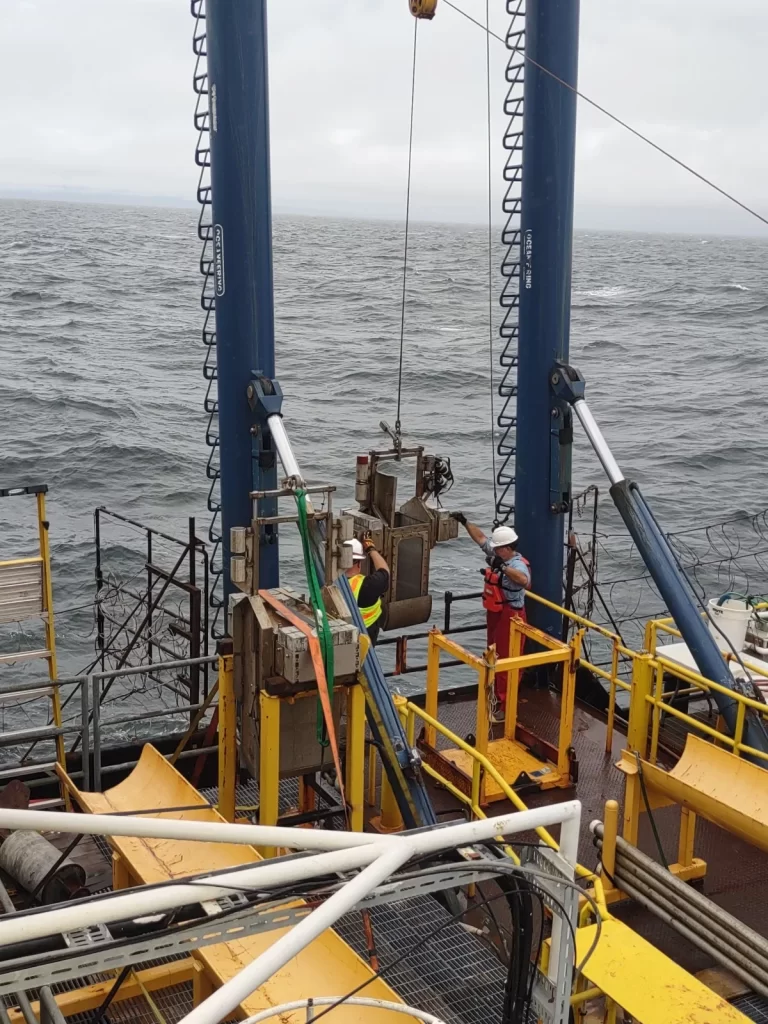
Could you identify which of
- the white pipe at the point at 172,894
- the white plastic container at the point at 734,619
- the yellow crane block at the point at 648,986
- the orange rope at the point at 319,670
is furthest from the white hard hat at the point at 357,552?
the white pipe at the point at 172,894

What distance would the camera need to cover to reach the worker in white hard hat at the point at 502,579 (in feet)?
36.2

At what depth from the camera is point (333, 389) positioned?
42344 mm

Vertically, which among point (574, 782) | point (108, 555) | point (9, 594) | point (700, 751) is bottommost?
point (108, 555)

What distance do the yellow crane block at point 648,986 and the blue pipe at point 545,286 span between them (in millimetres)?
6760

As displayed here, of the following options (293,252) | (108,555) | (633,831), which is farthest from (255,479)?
(293,252)

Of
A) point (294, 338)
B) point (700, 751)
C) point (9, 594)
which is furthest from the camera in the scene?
point (294, 338)

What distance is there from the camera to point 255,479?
36.3ft

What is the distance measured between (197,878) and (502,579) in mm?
7564

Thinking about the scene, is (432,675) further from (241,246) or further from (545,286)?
(545,286)

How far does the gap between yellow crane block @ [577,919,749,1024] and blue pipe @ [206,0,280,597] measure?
215 inches

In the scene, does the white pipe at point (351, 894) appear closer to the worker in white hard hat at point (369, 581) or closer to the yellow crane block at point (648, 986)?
the yellow crane block at point (648, 986)

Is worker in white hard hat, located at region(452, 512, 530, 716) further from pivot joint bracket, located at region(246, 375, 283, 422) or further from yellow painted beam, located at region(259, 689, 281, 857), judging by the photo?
yellow painted beam, located at region(259, 689, 281, 857)

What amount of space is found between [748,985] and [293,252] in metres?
102

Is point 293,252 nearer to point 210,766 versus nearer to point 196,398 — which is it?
point 196,398
